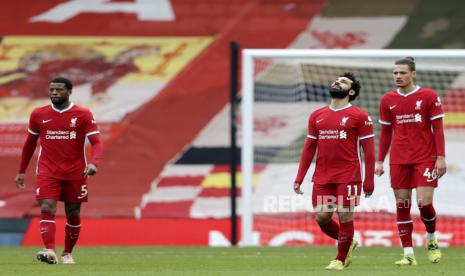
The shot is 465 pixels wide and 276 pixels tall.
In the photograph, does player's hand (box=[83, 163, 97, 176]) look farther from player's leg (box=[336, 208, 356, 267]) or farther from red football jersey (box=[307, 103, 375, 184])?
player's leg (box=[336, 208, 356, 267])

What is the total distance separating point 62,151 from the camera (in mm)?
11914

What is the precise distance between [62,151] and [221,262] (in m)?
1.97

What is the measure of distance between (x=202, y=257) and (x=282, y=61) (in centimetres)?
546

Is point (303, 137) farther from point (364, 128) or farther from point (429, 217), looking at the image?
point (364, 128)

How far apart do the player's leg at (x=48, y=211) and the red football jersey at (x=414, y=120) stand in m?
3.36

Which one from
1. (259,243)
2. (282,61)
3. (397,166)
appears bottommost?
(259,243)

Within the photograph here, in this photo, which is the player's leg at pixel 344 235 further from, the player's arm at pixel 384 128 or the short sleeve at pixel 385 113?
the short sleeve at pixel 385 113

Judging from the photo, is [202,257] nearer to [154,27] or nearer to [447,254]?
[447,254]

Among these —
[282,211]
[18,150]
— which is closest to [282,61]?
[282,211]

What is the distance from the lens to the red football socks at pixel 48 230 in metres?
11.6

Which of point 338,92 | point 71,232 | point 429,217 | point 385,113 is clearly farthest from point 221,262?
point 338,92

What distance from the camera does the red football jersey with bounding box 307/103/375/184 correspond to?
10938 mm

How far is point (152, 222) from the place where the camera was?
18094 millimetres

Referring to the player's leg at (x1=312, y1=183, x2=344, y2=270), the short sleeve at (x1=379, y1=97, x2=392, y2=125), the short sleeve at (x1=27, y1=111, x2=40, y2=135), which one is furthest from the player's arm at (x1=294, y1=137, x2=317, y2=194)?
the short sleeve at (x1=27, y1=111, x2=40, y2=135)
